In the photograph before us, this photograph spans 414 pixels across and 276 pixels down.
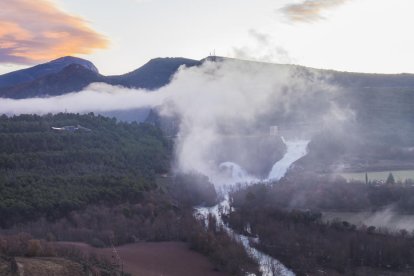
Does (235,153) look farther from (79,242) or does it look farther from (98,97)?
(98,97)

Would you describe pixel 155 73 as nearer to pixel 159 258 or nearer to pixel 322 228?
pixel 322 228

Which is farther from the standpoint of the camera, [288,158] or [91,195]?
[288,158]

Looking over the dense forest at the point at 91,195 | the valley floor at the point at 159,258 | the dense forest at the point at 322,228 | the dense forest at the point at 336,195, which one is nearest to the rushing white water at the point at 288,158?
the dense forest at the point at 322,228

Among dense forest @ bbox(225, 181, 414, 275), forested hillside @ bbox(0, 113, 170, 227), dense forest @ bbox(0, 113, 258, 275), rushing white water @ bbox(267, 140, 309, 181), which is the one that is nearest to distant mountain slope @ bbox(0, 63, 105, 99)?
forested hillside @ bbox(0, 113, 170, 227)

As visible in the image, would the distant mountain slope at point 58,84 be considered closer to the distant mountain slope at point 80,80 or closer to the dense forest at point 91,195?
the distant mountain slope at point 80,80

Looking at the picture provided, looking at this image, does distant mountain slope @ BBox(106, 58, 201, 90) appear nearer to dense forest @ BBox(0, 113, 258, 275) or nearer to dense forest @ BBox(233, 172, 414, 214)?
dense forest @ BBox(0, 113, 258, 275)

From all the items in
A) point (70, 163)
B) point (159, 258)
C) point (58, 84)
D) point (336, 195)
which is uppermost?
point (58, 84)

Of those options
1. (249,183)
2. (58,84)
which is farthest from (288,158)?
(58,84)
